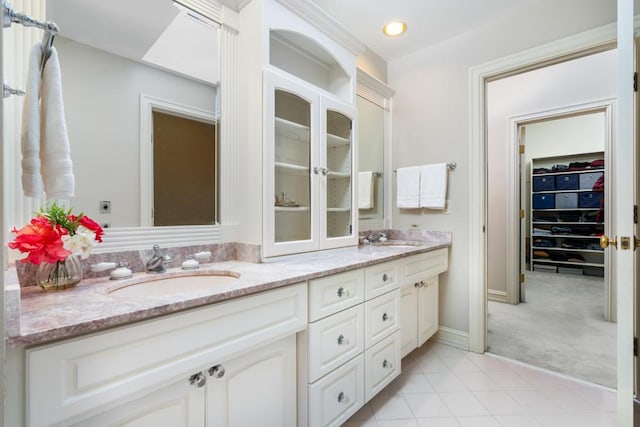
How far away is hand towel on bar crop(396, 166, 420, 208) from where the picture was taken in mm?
2449

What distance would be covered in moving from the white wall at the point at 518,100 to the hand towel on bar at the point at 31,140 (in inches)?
123

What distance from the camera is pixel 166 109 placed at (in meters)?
1.37

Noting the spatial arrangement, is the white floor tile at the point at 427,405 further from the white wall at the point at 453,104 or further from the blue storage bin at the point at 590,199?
the blue storage bin at the point at 590,199

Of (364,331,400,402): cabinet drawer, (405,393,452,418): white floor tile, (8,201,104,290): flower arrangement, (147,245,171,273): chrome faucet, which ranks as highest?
(8,201,104,290): flower arrangement

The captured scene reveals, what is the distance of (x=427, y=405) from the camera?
5.35ft

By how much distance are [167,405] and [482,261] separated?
6.92ft

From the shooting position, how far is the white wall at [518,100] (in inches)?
114

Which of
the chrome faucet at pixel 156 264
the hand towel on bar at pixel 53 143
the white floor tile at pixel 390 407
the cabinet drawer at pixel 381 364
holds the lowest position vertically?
the white floor tile at pixel 390 407

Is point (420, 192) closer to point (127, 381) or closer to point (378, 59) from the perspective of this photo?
point (378, 59)

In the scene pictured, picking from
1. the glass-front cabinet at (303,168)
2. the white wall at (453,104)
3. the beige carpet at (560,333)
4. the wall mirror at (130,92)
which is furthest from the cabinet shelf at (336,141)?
the beige carpet at (560,333)

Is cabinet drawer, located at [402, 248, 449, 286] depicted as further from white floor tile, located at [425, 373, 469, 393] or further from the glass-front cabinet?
white floor tile, located at [425, 373, 469, 393]

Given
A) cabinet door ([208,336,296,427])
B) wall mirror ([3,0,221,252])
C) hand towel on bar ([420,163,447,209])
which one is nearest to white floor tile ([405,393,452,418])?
cabinet door ([208,336,296,427])

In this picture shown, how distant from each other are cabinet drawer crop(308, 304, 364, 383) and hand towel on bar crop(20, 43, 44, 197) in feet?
3.18

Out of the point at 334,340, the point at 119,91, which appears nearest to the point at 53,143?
the point at 119,91
